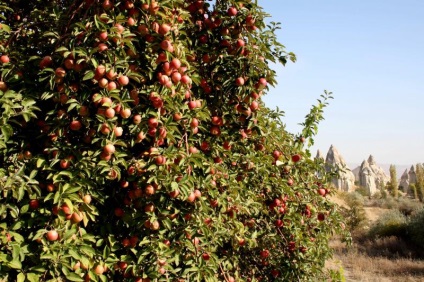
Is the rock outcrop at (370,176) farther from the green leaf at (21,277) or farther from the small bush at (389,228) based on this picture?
the green leaf at (21,277)

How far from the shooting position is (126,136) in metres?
2.96

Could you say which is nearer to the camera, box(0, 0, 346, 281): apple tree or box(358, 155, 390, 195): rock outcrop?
box(0, 0, 346, 281): apple tree

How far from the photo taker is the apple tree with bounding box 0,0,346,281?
8.42ft

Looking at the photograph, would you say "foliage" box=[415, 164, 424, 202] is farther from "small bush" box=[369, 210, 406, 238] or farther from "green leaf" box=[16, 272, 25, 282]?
"green leaf" box=[16, 272, 25, 282]

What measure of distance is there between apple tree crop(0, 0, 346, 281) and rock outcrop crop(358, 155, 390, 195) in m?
53.9

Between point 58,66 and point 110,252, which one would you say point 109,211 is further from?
point 58,66

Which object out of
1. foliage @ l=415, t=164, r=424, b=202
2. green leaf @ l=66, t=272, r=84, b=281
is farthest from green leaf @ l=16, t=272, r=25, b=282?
foliage @ l=415, t=164, r=424, b=202

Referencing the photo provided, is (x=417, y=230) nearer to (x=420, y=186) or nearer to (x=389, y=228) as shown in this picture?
(x=389, y=228)

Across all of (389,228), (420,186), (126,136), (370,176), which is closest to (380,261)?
(389,228)

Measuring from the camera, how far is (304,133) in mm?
5227

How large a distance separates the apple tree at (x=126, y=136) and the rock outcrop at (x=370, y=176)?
53.9m

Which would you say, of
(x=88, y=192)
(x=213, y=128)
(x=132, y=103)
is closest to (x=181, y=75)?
(x=132, y=103)

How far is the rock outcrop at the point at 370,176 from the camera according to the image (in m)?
54.9

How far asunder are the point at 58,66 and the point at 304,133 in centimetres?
346
